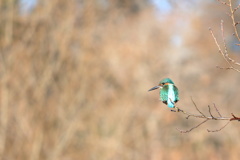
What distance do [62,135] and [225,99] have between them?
9.25 meters

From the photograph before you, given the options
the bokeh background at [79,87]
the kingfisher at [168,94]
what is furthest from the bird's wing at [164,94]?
the bokeh background at [79,87]

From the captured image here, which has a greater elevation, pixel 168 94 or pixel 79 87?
pixel 79 87

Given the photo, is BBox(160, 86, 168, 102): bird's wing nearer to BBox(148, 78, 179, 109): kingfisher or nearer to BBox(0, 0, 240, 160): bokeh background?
BBox(148, 78, 179, 109): kingfisher

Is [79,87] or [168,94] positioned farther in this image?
[79,87]

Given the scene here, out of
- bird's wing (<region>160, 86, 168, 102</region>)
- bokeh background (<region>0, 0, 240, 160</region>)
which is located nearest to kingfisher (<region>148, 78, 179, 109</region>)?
bird's wing (<region>160, 86, 168, 102</region>)

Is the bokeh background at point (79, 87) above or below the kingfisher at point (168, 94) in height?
above

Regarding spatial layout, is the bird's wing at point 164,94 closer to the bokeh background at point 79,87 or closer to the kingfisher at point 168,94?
the kingfisher at point 168,94

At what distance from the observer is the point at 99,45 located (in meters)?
15.7

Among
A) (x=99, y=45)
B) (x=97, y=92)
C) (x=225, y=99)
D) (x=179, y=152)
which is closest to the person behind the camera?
(x=97, y=92)

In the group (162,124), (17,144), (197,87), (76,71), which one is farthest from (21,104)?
(197,87)

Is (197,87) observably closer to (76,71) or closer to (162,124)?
(162,124)

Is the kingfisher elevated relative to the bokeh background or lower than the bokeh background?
lower

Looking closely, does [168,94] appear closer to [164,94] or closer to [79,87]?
[164,94]

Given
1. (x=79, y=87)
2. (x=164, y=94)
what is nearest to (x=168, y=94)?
(x=164, y=94)
